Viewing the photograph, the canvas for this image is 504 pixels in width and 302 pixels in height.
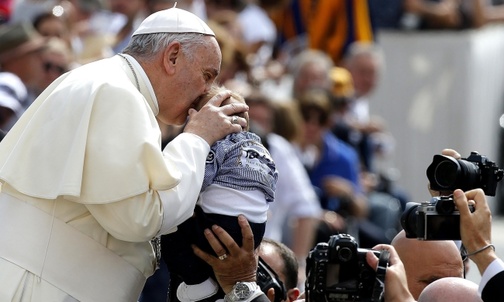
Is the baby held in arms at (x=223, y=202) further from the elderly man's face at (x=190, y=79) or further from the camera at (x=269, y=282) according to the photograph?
the camera at (x=269, y=282)

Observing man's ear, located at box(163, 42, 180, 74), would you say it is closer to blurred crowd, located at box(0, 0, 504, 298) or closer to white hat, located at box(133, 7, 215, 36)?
white hat, located at box(133, 7, 215, 36)

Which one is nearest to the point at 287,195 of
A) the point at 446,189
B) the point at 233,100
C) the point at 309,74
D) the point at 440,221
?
the point at 309,74

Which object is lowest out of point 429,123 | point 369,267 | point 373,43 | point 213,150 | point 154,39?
point 429,123

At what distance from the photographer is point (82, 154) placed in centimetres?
443

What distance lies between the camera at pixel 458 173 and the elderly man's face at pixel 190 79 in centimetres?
88

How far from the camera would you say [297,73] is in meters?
10.6

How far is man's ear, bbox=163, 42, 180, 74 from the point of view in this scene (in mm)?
4680

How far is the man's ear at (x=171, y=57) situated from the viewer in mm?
4680

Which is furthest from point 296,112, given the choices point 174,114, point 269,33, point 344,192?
point 174,114

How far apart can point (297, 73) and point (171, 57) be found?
19.7 feet

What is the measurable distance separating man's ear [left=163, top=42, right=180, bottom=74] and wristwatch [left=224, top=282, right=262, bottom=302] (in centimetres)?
82

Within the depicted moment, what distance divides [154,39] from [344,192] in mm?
5209

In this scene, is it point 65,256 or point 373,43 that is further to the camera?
point 373,43

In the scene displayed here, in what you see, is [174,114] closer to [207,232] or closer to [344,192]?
[207,232]
